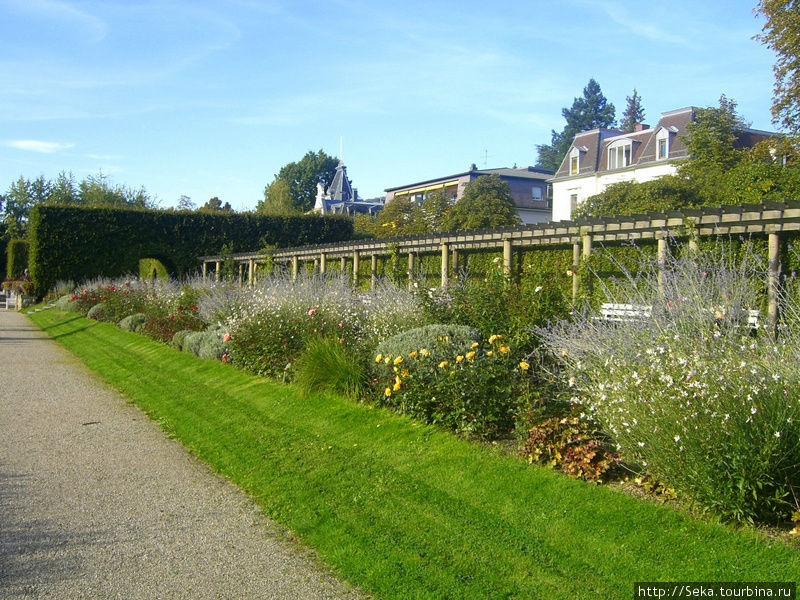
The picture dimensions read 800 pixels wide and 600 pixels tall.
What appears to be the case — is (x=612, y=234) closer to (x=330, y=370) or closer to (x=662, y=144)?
(x=330, y=370)

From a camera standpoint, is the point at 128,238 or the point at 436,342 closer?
the point at 436,342

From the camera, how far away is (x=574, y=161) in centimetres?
4984

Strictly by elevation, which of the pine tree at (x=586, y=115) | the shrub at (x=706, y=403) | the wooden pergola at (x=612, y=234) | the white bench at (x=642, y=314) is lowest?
the shrub at (x=706, y=403)

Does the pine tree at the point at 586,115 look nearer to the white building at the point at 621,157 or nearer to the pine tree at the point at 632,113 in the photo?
the pine tree at the point at 632,113

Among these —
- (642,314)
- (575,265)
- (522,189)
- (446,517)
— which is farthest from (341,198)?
(446,517)

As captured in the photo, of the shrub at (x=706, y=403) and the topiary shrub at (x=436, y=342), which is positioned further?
the topiary shrub at (x=436, y=342)

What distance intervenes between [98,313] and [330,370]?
53.7ft

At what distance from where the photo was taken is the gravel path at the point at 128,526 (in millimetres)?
3797

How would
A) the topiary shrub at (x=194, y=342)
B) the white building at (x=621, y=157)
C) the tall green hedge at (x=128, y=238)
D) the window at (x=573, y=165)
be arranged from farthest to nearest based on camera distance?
the window at (x=573, y=165), the white building at (x=621, y=157), the tall green hedge at (x=128, y=238), the topiary shrub at (x=194, y=342)

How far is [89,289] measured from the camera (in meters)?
26.0

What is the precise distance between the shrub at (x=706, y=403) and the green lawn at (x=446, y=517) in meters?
0.27

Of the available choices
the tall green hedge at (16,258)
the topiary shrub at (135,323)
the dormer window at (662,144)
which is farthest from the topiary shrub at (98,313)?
the dormer window at (662,144)

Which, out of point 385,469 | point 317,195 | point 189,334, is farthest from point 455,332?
point 317,195

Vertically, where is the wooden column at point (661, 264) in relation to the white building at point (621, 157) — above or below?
below
